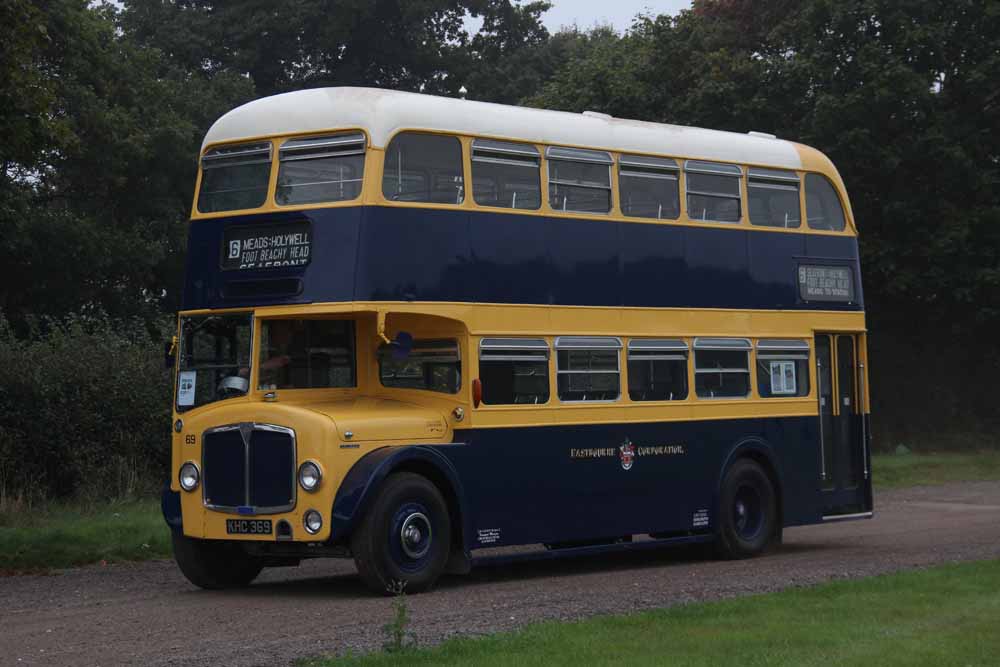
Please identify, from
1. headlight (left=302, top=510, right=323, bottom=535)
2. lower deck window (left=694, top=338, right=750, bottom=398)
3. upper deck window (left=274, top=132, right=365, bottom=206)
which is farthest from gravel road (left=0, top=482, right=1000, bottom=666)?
upper deck window (left=274, top=132, right=365, bottom=206)

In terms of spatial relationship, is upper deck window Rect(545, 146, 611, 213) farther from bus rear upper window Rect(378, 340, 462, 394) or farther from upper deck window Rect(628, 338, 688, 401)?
bus rear upper window Rect(378, 340, 462, 394)

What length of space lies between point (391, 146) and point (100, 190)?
2355 centimetres

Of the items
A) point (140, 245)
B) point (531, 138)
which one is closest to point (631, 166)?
point (531, 138)

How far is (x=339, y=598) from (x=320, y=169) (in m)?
3.84

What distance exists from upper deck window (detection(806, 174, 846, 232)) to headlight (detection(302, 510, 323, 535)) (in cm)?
817

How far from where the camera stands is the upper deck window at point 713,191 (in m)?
18.0

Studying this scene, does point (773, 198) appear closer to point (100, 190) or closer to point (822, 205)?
point (822, 205)

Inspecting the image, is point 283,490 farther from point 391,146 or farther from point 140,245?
point 140,245

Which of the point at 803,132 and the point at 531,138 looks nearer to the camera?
the point at 531,138

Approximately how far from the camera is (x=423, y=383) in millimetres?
15438

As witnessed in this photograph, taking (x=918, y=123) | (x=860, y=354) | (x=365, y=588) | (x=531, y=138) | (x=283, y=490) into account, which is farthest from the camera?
(x=918, y=123)

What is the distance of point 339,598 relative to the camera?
14320mm

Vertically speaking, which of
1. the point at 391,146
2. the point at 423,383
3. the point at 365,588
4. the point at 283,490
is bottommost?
→ the point at 365,588

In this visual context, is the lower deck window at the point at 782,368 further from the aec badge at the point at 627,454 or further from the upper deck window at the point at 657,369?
the aec badge at the point at 627,454
